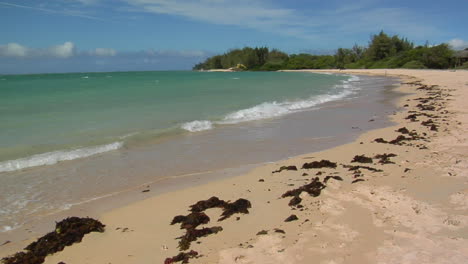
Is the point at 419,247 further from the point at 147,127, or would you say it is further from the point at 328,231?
the point at 147,127

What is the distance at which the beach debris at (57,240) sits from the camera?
3.82 m

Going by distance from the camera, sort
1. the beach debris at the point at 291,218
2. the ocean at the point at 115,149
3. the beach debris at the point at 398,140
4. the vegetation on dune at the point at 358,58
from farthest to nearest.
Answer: the vegetation on dune at the point at 358,58, the beach debris at the point at 398,140, the ocean at the point at 115,149, the beach debris at the point at 291,218

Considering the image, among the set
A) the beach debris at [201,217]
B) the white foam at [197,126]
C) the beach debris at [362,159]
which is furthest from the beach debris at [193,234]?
the white foam at [197,126]

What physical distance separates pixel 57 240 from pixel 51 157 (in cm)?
471

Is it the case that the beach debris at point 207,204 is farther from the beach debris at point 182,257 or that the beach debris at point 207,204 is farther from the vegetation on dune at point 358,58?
the vegetation on dune at point 358,58

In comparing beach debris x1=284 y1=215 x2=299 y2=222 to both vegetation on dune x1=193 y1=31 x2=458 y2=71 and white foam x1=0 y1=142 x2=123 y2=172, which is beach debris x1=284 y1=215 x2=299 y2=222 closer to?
white foam x1=0 y1=142 x2=123 y2=172

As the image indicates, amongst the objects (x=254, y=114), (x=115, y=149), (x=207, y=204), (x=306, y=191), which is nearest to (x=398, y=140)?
(x=306, y=191)

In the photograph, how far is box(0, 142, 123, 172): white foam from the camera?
25.0ft

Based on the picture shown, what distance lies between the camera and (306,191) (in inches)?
205

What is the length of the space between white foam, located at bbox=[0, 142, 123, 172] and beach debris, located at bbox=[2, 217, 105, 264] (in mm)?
3963

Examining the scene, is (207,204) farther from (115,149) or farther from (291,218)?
(115,149)

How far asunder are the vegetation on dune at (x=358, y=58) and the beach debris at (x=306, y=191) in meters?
72.7

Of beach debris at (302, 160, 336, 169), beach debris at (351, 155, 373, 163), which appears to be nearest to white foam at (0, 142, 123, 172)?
beach debris at (302, 160, 336, 169)

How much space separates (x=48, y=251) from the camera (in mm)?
3947
